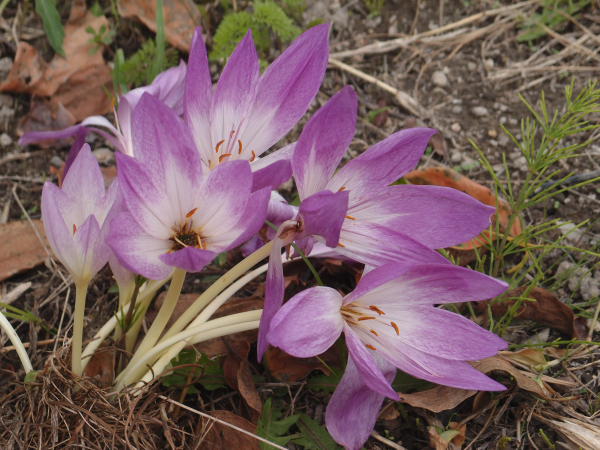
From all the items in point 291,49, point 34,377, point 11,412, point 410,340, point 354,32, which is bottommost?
point 11,412

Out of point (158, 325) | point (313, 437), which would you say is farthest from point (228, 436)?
point (158, 325)

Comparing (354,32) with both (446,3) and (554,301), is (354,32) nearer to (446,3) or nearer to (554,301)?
(446,3)

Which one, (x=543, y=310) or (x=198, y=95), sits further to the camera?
(x=543, y=310)

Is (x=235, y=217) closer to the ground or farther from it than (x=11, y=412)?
farther from it

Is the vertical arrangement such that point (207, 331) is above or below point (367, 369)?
below

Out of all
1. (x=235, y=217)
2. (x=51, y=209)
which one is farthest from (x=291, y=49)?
(x=51, y=209)

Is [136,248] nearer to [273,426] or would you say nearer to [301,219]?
[301,219]

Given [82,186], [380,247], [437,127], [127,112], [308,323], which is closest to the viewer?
[308,323]

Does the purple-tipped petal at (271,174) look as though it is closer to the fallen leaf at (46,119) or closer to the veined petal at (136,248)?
the veined petal at (136,248)
